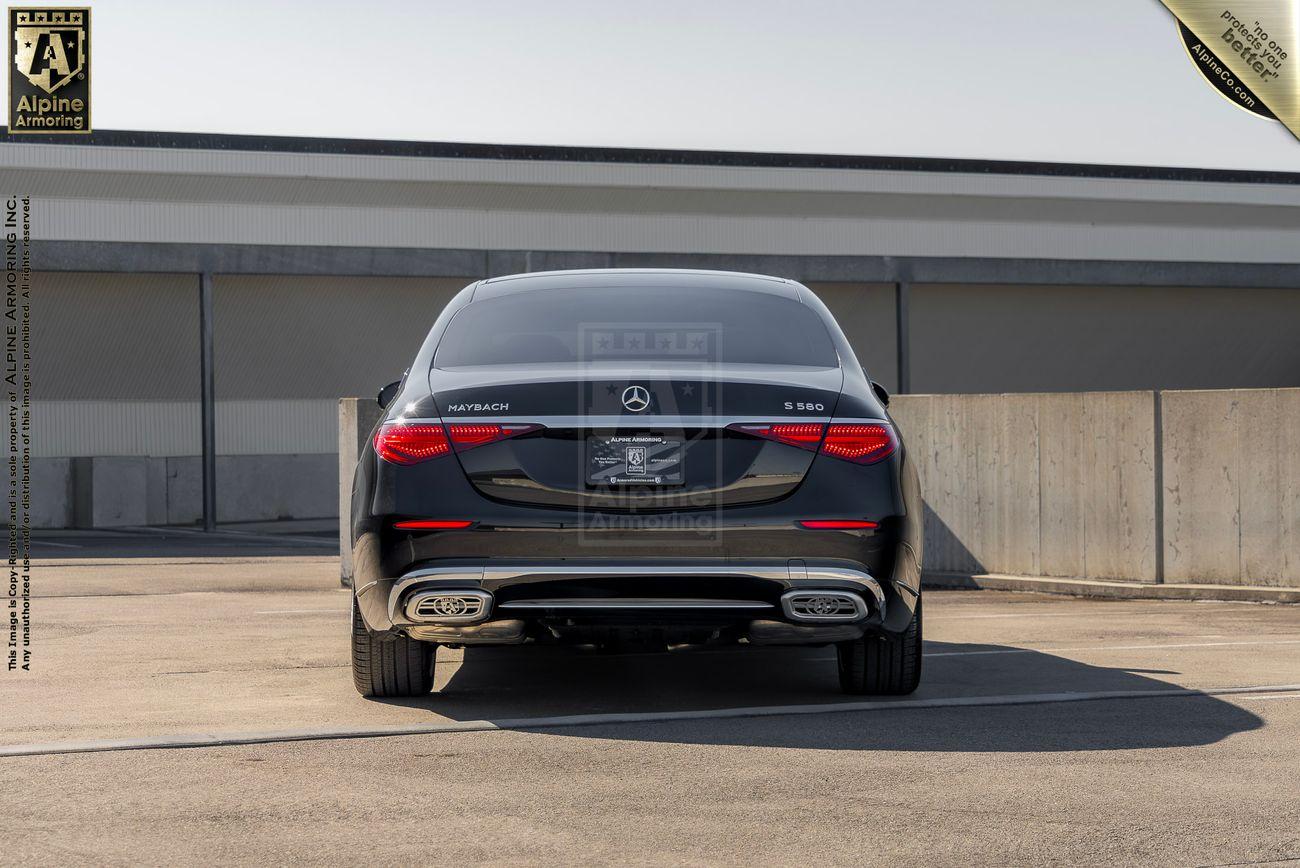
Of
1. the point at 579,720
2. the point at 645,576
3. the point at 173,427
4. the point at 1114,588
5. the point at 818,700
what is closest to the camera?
the point at 645,576

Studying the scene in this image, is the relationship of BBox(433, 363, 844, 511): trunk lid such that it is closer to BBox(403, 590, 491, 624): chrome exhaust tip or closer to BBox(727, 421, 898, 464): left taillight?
BBox(727, 421, 898, 464): left taillight

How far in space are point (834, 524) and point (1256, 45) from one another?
17.2ft

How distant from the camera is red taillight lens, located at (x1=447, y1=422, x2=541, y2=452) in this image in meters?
6.35

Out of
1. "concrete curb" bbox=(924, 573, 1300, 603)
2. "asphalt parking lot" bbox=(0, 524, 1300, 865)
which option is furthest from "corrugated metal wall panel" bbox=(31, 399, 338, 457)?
"asphalt parking lot" bbox=(0, 524, 1300, 865)

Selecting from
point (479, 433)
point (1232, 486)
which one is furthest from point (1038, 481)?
point (479, 433)

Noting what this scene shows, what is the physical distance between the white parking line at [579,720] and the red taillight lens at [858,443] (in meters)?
1.06

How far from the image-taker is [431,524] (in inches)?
250

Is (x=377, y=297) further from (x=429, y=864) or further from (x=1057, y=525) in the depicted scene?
(x=429, y=864)

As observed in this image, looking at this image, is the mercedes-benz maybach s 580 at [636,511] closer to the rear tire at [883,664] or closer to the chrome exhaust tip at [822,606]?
the chrome exhaust tip at [822,606]

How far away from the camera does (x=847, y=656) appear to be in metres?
7.20

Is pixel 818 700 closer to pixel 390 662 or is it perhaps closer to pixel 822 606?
pixel 822 606

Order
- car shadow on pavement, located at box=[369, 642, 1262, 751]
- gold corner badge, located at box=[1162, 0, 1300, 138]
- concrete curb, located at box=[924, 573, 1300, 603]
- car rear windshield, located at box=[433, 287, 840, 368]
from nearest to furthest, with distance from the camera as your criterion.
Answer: car shadow on pavement, located at box=[369, 642, 1262, 751] → car rear windshield, located at box=[433, 287, 840, 368] → gold corner badge, located at box=[1162, 0, 1300, 138] → concrete curb, located at box=[924, 573, 1300, 603]

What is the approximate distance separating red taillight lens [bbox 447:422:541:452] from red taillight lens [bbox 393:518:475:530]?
26 centimetres

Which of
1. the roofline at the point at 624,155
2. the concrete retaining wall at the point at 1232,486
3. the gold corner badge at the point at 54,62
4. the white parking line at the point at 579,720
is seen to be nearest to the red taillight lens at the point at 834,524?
the white parking line at the point at 579,720
